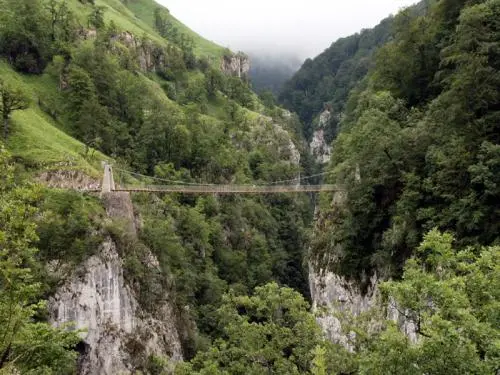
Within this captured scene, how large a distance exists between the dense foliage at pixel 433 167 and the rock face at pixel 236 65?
3836 inches

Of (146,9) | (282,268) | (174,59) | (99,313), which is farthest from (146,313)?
(146,9)

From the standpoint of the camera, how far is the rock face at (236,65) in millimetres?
124562

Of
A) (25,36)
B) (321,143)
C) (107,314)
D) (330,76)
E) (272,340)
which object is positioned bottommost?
(321,143)

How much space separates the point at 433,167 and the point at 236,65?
113 metres

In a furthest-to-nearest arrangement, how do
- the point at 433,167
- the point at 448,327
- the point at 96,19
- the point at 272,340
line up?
1. the point at 96,19
2. the point at 433,167
3. the point at 272,340
4. the point at 448,327

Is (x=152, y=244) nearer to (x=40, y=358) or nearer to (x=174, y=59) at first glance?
(x=40, y=358)

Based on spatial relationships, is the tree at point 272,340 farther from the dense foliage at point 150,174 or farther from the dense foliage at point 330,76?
the dense foliage at point 330,76

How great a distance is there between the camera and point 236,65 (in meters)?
129

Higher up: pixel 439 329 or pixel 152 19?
pixel 152 19

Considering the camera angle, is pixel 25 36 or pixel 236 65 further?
pixel 236 65

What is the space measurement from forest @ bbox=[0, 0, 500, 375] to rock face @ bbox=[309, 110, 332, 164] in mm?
60708

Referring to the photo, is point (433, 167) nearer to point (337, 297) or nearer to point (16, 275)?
point (337, 297)

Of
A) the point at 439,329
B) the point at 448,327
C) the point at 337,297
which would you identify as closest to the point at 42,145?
the point at 337,297

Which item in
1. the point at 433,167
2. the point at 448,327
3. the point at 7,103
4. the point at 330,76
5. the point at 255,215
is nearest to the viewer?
the point at 448,327
